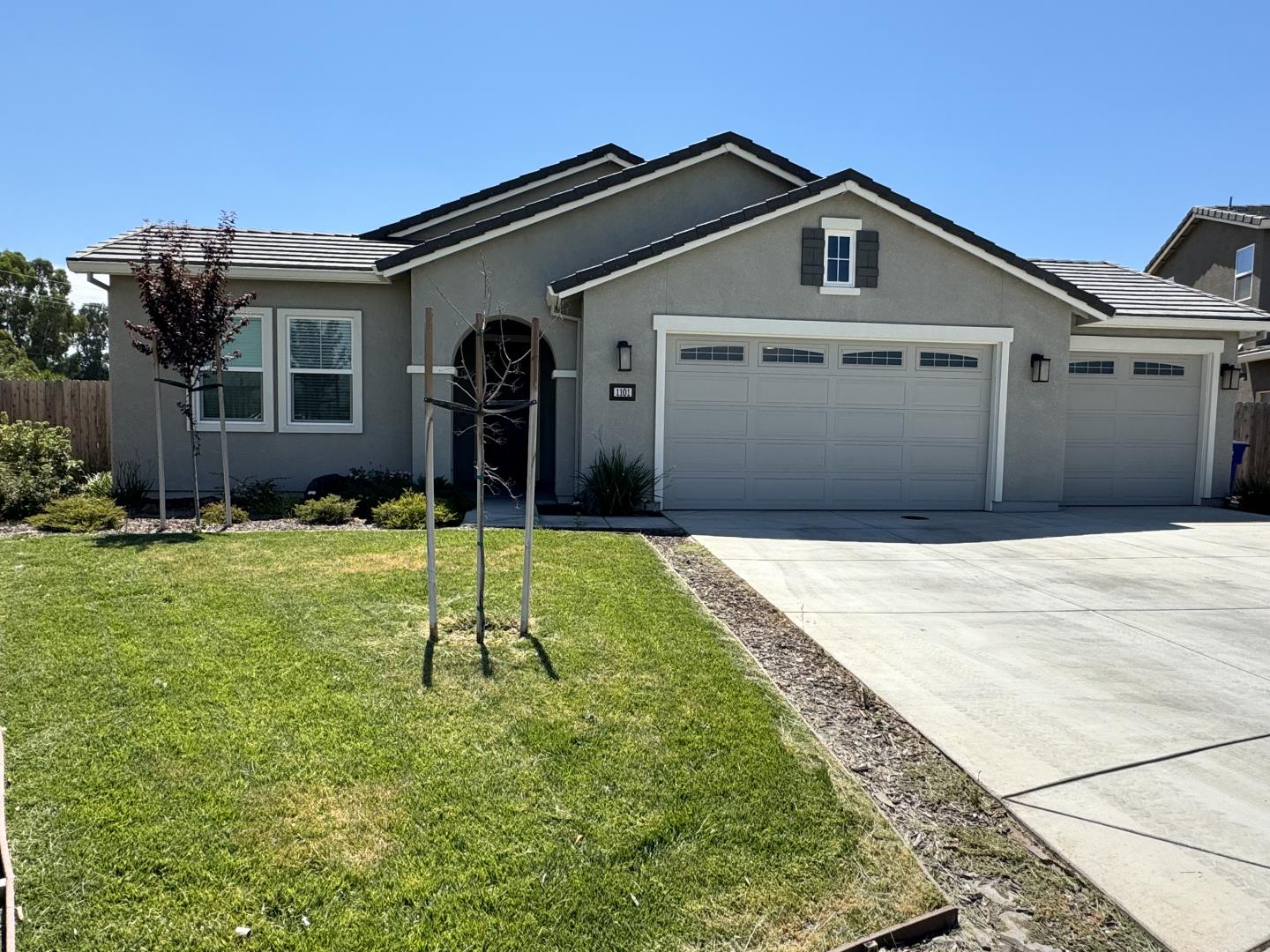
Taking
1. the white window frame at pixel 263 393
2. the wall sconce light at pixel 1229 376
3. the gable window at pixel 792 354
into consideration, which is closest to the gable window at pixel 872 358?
the gable window at pixel 792 354

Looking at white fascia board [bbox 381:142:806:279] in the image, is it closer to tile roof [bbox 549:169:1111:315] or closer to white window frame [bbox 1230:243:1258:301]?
tile roof [bbox 549:169:1111:315]

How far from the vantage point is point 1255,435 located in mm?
17375

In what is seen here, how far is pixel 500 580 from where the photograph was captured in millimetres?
6965

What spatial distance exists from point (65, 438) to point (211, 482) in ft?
6.40

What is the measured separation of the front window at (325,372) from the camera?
42.2 ft

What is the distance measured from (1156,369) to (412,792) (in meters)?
14.8

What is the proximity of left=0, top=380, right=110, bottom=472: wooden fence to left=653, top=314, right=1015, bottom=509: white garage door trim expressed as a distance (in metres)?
10.5

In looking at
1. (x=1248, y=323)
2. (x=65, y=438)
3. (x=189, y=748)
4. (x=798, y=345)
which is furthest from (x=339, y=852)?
(x=1248, y=323)

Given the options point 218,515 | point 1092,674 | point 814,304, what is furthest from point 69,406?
point 1092,674

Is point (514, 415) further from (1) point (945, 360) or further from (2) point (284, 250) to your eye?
(1) point (945, 360)

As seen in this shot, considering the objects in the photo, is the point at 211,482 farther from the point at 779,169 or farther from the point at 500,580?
the point at 779,169

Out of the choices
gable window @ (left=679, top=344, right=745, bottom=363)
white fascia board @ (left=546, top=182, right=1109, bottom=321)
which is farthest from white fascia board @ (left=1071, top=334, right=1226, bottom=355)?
gable window @ (left=679, top=344, right=745, bottom=363)

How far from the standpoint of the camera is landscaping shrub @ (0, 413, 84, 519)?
34.0 ft

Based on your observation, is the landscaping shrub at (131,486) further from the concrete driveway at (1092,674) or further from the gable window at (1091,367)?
the gable window at (1091,367)
